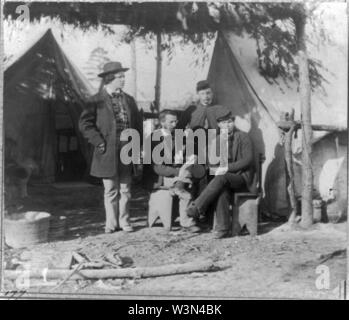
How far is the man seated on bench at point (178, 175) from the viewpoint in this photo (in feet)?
16.1

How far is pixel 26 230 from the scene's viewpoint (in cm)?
482

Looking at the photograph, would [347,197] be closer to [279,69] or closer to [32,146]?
[279,69]

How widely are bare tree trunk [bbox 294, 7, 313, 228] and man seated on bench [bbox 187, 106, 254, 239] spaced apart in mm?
491

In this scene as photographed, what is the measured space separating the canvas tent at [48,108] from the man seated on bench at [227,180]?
1151mm

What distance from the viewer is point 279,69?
500 cm

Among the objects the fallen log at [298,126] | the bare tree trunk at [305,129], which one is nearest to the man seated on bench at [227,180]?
the fallen log at [298,126]

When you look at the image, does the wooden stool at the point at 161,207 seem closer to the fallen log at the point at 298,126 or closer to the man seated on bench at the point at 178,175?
the man seated on bench at the point at 178,175

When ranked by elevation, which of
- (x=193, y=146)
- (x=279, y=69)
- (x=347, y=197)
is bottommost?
(x=347, y=197)

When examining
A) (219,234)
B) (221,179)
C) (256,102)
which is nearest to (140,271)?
(219,234)

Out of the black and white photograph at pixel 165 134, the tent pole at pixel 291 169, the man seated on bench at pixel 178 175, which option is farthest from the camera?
the tent pole at pixel 291 169

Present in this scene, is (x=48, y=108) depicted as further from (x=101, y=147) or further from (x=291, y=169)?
(x=291, y=169)

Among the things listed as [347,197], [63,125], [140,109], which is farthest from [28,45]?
[347,197]

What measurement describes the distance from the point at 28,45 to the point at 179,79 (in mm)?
1397

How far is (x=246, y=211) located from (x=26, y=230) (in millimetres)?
1967
